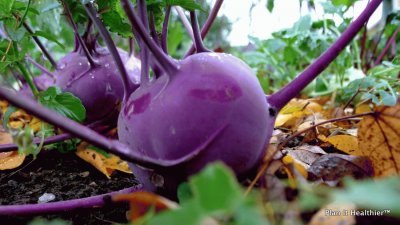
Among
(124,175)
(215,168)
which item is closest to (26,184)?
(124,175)

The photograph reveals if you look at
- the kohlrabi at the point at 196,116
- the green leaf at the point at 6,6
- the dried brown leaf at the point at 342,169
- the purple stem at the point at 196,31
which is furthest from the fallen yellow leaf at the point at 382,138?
the green leaf at the point at 6,6

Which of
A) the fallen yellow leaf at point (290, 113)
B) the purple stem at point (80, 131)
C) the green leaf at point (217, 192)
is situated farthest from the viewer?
the fallen yellow leaf at point (290, 113)

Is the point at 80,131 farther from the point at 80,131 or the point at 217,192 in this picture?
the point at 217,192

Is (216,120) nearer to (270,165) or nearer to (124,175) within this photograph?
(270,165)

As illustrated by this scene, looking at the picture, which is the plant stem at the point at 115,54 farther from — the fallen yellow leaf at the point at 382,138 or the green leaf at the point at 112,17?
the fallen yellow leaf at the point at 382,138

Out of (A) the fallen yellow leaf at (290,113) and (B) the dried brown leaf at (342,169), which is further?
(A) the fallen yellow leaf at (290,113)

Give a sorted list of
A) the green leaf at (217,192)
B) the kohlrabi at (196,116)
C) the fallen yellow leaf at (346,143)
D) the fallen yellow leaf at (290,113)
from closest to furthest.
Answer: the green leaf at (217,192), the kohlrabi at (196,116), the fallen yellow leaf at (346,143), the fallen yellow leaf at (290,113)

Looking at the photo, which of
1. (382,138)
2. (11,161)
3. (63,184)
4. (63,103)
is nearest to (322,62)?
(382,138)
